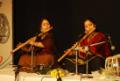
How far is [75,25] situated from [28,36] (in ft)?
3.09

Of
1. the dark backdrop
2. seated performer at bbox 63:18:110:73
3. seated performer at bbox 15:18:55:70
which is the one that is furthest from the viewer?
the dark backdrop

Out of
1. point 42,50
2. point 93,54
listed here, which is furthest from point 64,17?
point 93,54

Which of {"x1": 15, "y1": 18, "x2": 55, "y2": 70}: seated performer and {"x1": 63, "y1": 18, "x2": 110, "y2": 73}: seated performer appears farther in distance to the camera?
{"x1": 15, "y1": 18, "x2": 55, "y2": 70}: seated performer

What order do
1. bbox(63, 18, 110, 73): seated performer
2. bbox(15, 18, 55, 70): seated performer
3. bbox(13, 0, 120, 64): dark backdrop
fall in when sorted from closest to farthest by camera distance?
1. bbox(63, 18, 110, 73): seated performer
2. bbox(15, 18, 55, 70): seated performer
3. bbox(13, 0, 120, 64): dark backdrop

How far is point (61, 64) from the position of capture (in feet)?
14.1

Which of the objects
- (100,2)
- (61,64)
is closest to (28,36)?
(61,64)

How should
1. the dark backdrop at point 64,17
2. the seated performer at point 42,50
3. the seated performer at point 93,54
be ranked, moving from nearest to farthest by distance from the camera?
the seated performer at point 93,54 < the seated performer at point 42,50 < the dark backdrop at point 64,17

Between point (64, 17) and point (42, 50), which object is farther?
point (64, 17)

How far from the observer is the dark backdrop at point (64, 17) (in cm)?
438

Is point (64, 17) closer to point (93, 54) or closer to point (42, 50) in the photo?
point (42, 50)

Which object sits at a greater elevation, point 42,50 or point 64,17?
point 64,17

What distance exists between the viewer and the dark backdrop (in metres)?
4.38

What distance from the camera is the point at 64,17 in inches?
190

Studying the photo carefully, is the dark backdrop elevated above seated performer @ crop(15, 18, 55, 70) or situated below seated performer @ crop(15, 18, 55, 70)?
above
